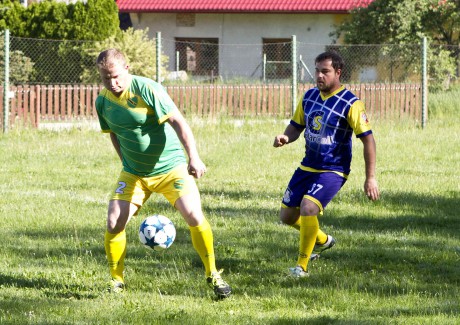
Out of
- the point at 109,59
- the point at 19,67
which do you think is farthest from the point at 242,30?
the point at 109,59

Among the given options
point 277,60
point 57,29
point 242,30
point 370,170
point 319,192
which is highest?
point 242,30

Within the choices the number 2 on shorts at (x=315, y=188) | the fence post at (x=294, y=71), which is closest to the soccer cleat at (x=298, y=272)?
the number 2 on shorts at (x=315, y=188)

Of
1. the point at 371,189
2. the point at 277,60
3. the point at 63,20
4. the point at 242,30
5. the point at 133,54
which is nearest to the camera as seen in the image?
the point at 371,189

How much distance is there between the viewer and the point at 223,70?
3406 centimetres

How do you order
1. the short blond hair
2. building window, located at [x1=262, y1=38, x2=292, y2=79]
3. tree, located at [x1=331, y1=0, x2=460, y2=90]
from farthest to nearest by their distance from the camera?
building window, located at [x1=262, y1=38, x2=292, y2=79] < tree, located at [x1=331, y1=0, x2=460, y2=90] < the short blond hair

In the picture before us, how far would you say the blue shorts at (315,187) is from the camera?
7.02 metres

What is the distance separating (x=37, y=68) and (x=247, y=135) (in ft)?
30.6

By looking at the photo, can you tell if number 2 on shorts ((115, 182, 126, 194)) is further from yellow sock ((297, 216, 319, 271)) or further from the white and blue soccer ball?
yellow sock ((297, 216, 319, 271))

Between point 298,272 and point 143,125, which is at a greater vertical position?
point 143,125

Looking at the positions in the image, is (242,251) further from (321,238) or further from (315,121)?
(315,121)

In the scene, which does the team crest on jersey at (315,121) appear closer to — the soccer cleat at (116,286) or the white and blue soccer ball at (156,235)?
the white and blue soccer ball at (156,235)

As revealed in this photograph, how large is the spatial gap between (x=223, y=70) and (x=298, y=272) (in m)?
27.5

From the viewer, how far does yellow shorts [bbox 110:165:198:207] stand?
21.2ft

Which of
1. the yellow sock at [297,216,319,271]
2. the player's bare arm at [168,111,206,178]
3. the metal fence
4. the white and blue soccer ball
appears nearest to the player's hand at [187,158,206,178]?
the player's bare arm at [168,111,206,178]
